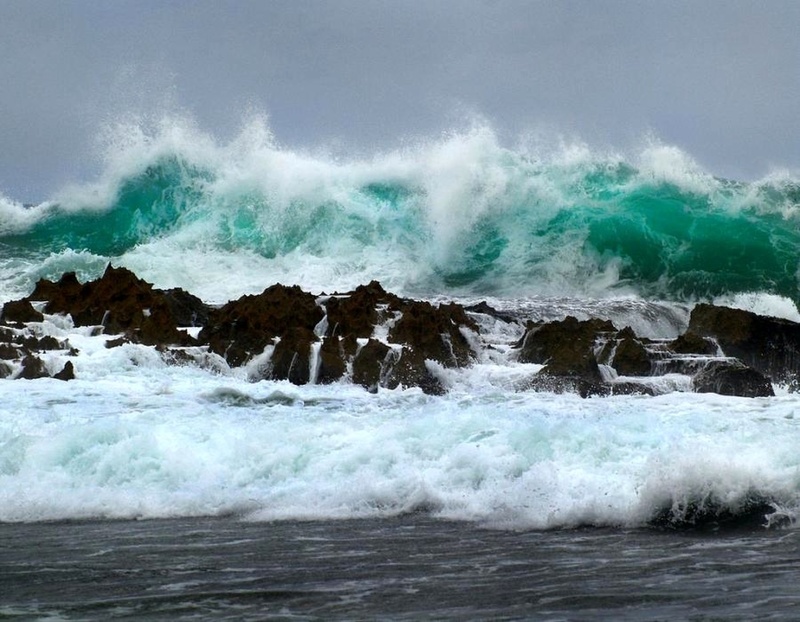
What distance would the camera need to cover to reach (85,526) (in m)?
7.00

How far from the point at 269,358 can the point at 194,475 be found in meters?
4.61

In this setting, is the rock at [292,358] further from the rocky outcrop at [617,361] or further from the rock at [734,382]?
the rock at [734,382]

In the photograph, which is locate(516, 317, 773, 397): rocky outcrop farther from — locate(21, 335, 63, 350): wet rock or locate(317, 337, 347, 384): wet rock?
locate(21, 335, 63, 350): wet rock

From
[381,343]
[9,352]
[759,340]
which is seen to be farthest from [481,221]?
[9,352]

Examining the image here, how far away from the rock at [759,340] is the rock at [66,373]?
7322 mm

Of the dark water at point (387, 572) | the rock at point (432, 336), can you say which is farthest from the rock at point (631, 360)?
the dark water at point (387, 572)

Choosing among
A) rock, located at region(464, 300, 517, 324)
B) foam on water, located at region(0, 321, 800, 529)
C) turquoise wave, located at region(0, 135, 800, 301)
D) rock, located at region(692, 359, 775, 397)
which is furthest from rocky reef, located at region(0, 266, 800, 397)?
turquoise wave, located at region(0, 135, 800, 301)

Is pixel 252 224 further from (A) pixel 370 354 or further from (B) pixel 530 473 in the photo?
(B) pixel 530 473

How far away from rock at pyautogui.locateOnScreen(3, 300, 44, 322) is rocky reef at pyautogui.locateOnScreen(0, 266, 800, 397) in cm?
1

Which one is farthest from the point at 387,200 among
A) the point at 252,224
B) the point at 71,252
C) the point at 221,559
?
the point at 221,559

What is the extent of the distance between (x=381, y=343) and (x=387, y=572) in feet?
22.8

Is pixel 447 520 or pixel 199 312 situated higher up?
pixel 199 312

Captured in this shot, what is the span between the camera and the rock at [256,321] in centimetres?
1277

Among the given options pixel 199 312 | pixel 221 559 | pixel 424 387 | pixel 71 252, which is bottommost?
pixel 221 559
